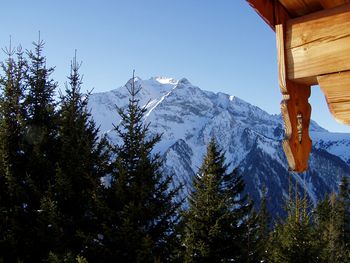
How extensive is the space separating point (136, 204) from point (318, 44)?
894cm

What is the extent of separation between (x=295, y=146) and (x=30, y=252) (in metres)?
10.4

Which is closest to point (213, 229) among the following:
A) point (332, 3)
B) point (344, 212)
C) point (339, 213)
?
point (332, 3)

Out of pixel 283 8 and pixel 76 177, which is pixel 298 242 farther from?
pixel 283 8

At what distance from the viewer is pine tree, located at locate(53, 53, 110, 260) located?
1077cm

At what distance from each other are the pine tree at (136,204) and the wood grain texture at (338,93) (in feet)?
26.1

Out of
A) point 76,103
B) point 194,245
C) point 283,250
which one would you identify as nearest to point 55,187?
point 76,103

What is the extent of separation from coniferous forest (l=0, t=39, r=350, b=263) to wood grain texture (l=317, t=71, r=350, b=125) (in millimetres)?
7737

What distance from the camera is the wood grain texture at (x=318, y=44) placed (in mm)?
2201

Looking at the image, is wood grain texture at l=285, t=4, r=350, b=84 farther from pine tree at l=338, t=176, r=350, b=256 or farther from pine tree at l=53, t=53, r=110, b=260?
pine tree at l=338, t=176, r=350, b=256

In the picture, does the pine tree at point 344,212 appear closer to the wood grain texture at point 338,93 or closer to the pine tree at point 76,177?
the pine tree at point 76,177

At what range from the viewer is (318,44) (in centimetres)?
230

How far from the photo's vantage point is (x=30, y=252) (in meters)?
11.1

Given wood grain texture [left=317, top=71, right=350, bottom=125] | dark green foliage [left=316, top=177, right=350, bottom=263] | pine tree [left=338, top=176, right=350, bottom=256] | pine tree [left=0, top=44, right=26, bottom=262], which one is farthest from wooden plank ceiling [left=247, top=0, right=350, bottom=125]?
pine tree [left=338, top=176, right=350, bottom=256]

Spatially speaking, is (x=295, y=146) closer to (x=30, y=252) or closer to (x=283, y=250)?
(x=30, y=252)
